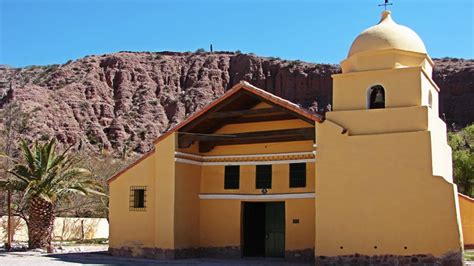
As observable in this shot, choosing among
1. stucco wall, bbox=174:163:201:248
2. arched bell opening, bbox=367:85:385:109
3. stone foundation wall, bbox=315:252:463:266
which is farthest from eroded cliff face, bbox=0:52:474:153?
stone foundation wall, bbox=315:252:463:266

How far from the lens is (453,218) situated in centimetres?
1745

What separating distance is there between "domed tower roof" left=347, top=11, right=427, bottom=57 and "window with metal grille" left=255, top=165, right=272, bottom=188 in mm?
5575

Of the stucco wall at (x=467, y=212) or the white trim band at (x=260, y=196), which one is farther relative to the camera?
the stucco wall at (x=467, y=212)

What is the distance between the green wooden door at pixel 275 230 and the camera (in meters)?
23.0

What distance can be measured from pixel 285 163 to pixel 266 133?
187cm

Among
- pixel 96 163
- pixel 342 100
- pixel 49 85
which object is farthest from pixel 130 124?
pixel 342 100

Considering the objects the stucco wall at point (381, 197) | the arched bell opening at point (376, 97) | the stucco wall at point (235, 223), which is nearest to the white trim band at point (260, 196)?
the stucco wall at point (235, 223)

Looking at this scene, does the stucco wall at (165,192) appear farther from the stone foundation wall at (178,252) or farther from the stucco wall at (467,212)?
the stucco wall at (467,212)

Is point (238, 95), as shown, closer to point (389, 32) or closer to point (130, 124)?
point (389, 32)

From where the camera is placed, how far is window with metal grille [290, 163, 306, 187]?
73.8 feet

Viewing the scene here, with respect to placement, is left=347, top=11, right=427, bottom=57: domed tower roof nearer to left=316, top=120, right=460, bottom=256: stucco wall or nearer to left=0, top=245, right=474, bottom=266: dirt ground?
left=316, top=120, right=460, bottom=256: stucco wall

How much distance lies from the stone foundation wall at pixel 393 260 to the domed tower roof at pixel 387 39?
6702 millimetres

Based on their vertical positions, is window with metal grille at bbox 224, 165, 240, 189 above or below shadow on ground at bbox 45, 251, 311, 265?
above

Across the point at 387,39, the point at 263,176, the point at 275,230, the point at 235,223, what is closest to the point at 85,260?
the point at 235,223
